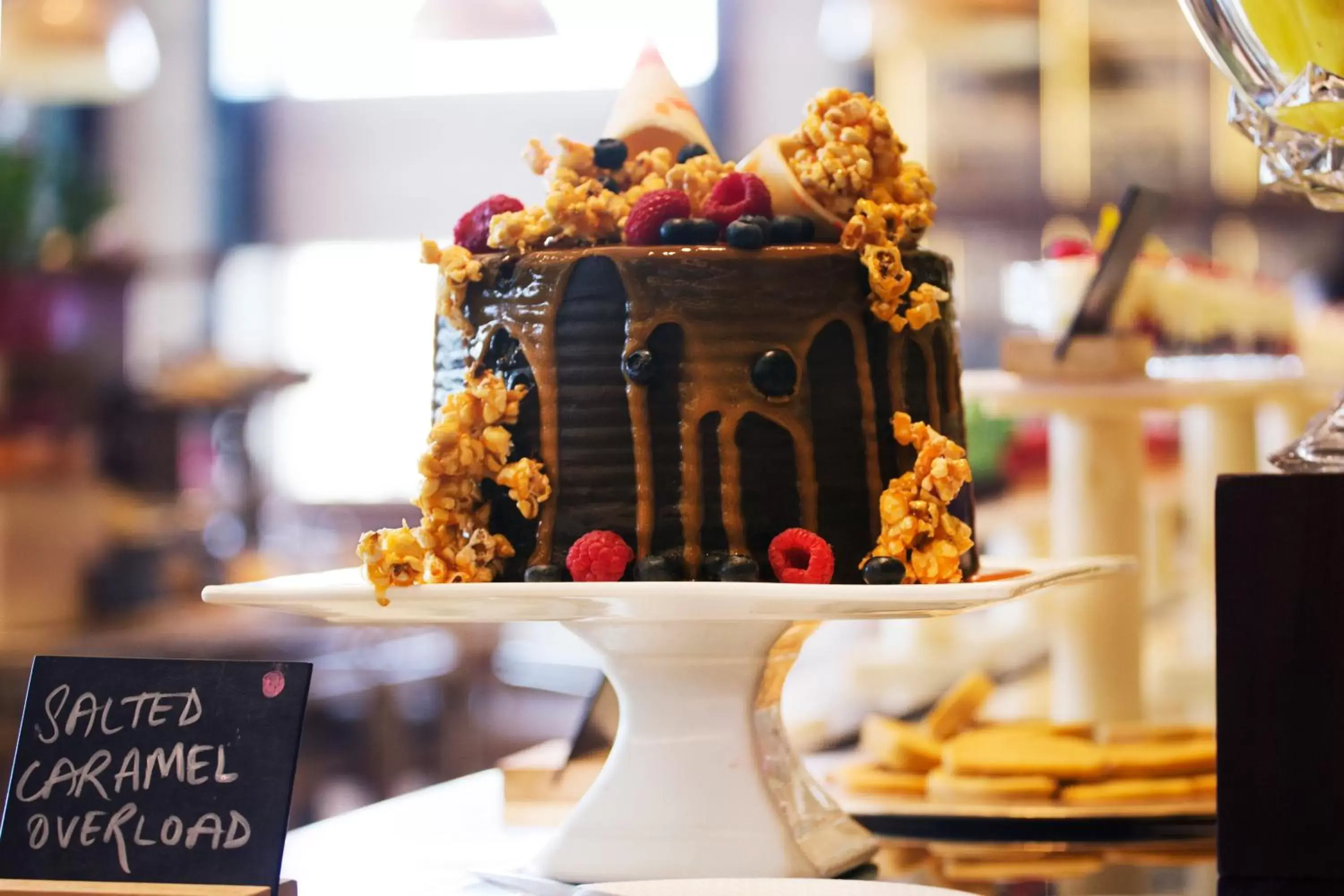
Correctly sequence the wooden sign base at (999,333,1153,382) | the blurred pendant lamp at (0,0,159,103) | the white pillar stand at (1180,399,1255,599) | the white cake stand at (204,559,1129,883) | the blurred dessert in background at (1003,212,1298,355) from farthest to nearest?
the blurred pendant lamp at (0,0,159,103), the white pillar stand at (1180,399,1255,599), the blurred dessert in background at (1003,212,1298,355), the wooden sign base at (999,333,1153,382), the white cake stand at (204,559,1129,883)

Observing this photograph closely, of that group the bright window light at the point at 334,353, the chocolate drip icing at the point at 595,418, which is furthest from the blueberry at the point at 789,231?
the bright window light at the point at 334,353

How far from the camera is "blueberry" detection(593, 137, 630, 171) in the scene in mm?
1247

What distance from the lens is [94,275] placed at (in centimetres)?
551

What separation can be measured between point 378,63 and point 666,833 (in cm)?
663

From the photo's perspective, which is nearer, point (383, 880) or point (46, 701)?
point (46, 701)

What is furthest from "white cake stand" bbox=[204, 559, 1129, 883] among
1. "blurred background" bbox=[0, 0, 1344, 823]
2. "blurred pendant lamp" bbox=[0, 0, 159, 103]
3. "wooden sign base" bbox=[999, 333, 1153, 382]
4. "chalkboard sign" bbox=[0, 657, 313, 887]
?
"blurred pendant lamp" bbox=[0, 0, 159, 103]

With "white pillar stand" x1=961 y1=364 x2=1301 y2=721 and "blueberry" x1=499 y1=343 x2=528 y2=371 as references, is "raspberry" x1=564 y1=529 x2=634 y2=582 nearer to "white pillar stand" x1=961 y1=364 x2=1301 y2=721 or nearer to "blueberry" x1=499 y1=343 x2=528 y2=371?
"blueberry" x1=499 y1=343 x2=528 y2=371

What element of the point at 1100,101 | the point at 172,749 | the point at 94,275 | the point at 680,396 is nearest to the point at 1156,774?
the point at 680,396

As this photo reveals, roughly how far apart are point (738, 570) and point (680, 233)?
0.24 m

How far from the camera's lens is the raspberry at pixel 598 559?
44.3 inches

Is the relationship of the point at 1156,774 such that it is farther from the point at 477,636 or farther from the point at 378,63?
the point at 378,63

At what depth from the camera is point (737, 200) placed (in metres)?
1.19

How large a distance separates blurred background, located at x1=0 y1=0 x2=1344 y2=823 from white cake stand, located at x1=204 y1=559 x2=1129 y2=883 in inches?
42.9

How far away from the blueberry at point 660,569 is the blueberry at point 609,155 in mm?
307
